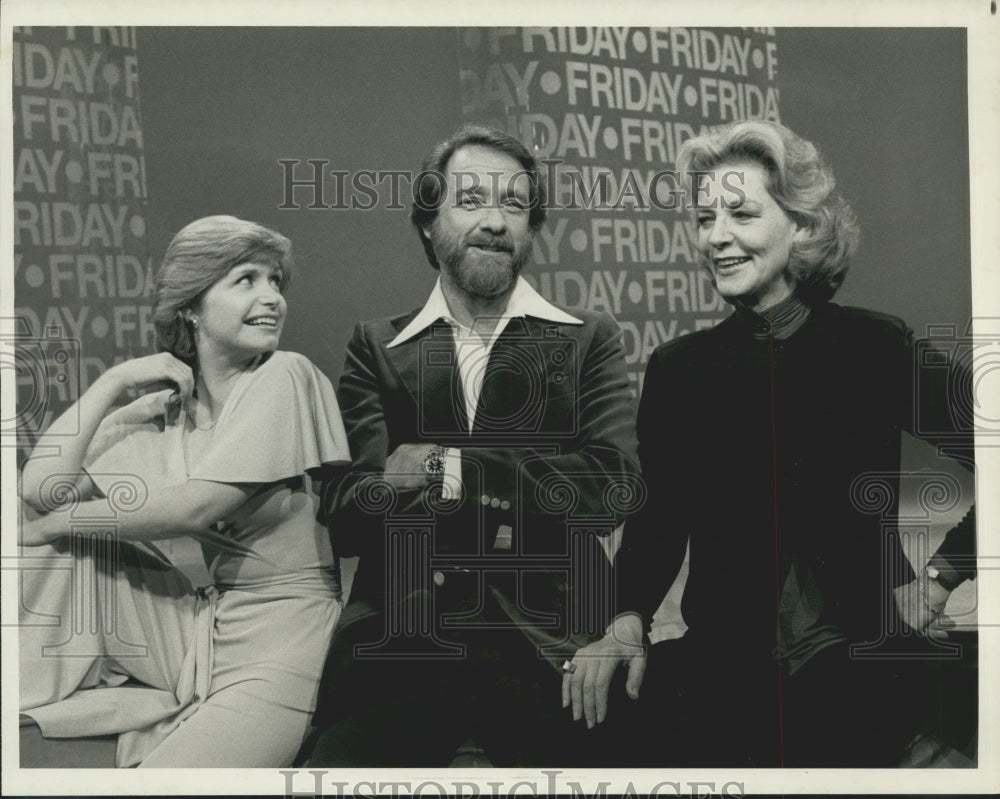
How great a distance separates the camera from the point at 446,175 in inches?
150

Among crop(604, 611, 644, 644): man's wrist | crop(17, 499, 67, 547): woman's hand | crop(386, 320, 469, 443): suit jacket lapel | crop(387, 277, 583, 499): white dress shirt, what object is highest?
crop(387, 277, 583, 499): white dress shirt

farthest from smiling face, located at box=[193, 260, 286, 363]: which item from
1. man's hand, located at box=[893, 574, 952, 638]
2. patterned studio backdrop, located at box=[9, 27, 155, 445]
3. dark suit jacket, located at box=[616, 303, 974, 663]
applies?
man's hand, located at box=[893, 574, 952, 638]

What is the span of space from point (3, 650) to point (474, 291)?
203 cm

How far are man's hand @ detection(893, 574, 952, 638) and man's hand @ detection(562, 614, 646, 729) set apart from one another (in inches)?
35.7

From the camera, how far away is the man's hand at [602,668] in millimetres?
3785

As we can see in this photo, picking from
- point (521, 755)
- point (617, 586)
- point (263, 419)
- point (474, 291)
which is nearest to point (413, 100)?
point (474, 291)

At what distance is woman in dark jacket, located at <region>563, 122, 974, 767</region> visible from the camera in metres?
3.80

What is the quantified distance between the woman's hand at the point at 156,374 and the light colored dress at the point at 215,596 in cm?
5

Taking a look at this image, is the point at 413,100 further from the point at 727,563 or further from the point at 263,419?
the point at 727,563

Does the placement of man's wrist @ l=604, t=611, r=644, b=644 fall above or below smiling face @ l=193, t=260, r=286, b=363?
below

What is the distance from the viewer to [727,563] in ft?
12.5

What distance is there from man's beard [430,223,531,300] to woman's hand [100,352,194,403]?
955 millimetres

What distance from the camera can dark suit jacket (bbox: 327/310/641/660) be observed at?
12.3ft

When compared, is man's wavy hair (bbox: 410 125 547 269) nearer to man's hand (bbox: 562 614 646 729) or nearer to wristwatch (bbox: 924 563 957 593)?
man's hand (bbox: 562 614 646 729)
